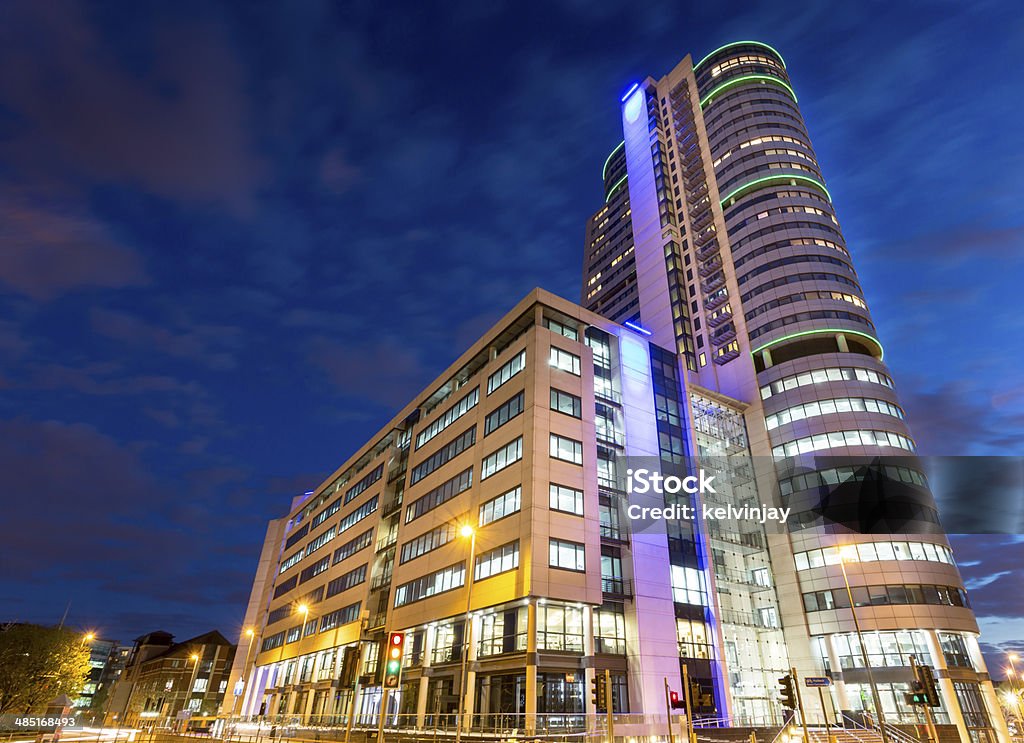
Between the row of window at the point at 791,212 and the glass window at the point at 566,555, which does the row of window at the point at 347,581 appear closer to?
the glass window at the point at 566,555

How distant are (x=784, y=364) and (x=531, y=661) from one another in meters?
49.3

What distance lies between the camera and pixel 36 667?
61.4 metres

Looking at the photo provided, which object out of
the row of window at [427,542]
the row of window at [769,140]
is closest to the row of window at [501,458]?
the row of window at [427,542]

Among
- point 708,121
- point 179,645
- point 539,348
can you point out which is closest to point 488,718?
point 539,348

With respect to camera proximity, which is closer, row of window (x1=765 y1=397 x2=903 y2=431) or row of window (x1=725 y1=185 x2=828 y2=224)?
row of window (x1=765 y1=397 x2=903 y2=431)

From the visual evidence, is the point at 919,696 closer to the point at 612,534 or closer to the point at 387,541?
the point at 612,534

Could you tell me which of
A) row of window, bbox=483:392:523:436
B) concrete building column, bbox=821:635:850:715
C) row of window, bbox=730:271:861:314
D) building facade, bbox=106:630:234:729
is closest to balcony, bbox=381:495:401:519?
row of window, bbox=483:392:523:436

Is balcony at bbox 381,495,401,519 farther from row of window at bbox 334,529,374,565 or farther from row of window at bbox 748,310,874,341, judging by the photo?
row of window at bbox 748,310,874,341

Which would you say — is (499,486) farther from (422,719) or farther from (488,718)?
(422,719)

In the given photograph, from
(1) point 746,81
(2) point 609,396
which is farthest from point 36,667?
(1) point 746,81

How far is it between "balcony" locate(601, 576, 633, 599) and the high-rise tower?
33.4ft

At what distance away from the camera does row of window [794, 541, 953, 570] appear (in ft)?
182

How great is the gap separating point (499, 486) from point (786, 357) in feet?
154

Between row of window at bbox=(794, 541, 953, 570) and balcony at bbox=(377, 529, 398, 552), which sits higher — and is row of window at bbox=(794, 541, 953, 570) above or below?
below
